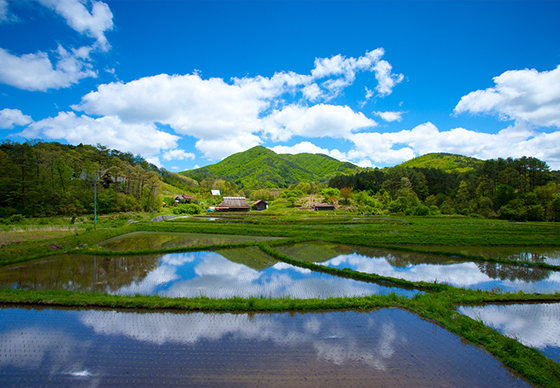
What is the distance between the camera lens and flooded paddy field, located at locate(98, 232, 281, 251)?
2053 centimetres

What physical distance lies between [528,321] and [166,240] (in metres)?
25.9

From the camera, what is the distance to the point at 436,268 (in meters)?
15.4

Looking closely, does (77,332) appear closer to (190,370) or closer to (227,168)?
(190,370)

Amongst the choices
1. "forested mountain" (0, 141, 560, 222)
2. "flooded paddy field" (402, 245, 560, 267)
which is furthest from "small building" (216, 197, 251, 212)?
"flooded paddy field" (402, 245, 560, 267)

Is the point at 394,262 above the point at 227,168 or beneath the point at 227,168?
beneath

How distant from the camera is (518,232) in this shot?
25.2 meters

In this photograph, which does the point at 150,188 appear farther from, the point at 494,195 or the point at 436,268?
the point at 494,195

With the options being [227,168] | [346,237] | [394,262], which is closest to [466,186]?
[346,237]

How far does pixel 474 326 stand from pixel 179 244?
2128cm

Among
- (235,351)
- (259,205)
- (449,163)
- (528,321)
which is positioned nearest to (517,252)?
(528,321)

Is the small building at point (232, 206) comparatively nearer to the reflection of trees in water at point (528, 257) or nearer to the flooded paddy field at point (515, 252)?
the flooded paddy field at point (515, 252)

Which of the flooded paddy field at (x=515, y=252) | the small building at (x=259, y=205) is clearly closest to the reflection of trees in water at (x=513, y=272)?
the flooded paddy field at (x=515, y=252)

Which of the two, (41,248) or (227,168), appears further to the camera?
(227,168)

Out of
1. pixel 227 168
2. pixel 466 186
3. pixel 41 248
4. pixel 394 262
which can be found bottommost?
pixel 394 262
